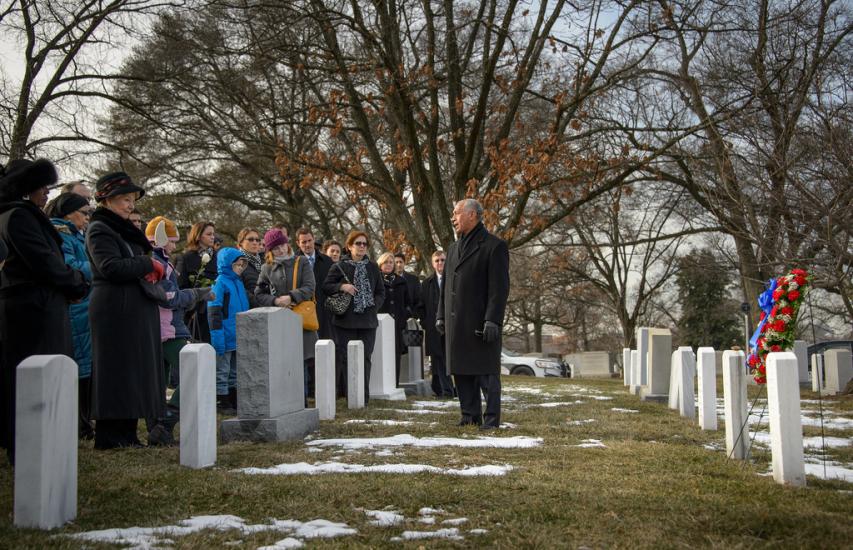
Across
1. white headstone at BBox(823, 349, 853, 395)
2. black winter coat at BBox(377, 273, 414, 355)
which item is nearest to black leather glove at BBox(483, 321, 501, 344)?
black winter coat at BBox(377, 273, 414, 355)

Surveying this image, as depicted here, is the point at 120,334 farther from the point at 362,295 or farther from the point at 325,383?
the point at 362,295

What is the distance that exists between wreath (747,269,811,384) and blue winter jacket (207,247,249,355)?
5475 mm

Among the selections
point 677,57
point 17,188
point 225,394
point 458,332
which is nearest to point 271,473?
point 17,188

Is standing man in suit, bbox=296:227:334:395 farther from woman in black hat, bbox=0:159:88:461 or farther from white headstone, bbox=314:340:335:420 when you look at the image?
woman in black hat, bbox=0:159:88:461

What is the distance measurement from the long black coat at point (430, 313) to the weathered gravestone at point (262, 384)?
5.33 meters

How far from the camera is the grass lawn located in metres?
4.04

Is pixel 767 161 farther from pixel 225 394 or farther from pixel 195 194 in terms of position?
pixel 195 194

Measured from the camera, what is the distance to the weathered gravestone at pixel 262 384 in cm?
745

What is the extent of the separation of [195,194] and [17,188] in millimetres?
21878

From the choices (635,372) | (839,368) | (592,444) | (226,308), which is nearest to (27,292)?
(226,308)

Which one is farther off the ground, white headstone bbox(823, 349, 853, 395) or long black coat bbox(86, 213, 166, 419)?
long black coat bbox(86, 213, 166, 419)

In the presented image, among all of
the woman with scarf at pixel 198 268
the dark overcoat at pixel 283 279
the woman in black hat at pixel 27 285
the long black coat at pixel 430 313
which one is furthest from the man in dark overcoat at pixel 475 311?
the long black coat at pixel 430 313

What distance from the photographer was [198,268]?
10.1 meters

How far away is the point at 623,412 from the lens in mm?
10883
